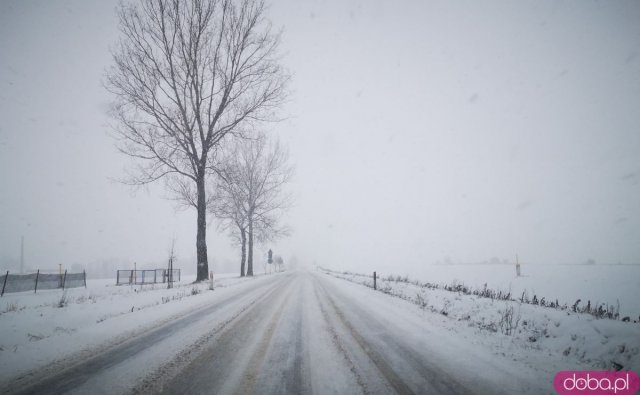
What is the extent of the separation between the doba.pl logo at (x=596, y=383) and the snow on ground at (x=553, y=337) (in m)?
0.18

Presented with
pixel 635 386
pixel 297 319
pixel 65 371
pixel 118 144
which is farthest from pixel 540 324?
pixel 118 144

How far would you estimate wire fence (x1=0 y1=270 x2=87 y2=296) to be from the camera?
16.0 metres

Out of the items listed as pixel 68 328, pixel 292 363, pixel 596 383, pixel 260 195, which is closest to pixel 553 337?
pixel 596 383

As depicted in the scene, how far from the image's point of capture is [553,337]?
538cm

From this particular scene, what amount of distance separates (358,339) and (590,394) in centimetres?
318

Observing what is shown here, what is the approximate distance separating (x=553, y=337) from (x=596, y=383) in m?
1.84

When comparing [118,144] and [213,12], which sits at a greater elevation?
[213,12]

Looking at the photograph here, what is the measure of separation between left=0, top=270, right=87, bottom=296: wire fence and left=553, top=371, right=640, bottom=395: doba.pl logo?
23114 millimetres

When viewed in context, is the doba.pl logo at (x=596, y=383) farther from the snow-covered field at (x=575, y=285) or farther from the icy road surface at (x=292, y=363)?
the snow-covered field at (x=575, y=285)

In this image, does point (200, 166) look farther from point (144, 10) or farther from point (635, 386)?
point (635, 386)

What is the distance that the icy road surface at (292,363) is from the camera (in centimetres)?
307

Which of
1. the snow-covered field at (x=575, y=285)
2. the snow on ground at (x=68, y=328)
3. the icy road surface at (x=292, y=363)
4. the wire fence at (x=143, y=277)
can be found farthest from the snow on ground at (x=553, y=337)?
the wire fence at (x=143, y=277)

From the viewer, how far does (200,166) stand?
15.5 metres

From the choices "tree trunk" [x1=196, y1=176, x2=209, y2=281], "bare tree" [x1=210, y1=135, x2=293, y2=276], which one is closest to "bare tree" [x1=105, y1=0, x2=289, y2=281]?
"tree trunk" [x1=196, y1=176, x2=209, y2=281]
